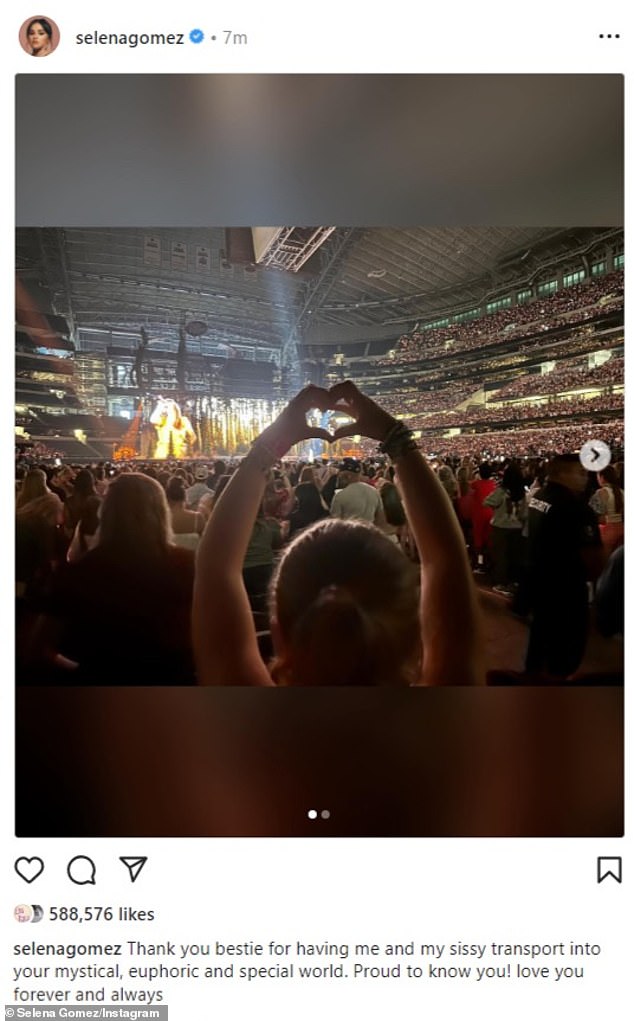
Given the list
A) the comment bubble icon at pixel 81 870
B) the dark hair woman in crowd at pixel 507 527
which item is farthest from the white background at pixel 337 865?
the dark hair woman in crowd at pixel 507 527

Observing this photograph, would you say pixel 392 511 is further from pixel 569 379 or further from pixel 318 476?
pixel 569 379

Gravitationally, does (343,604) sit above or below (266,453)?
below

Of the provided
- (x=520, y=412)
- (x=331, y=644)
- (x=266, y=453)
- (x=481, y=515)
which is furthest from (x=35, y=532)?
(x=520, y=412)

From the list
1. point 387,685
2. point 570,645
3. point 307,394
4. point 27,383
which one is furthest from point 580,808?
point 27,383

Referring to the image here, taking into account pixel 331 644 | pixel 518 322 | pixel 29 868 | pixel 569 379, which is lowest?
pixel 29 868

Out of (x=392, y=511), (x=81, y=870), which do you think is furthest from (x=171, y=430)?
(x=81, y=870)

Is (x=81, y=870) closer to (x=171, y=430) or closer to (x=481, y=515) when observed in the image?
(x=171, y=430)
